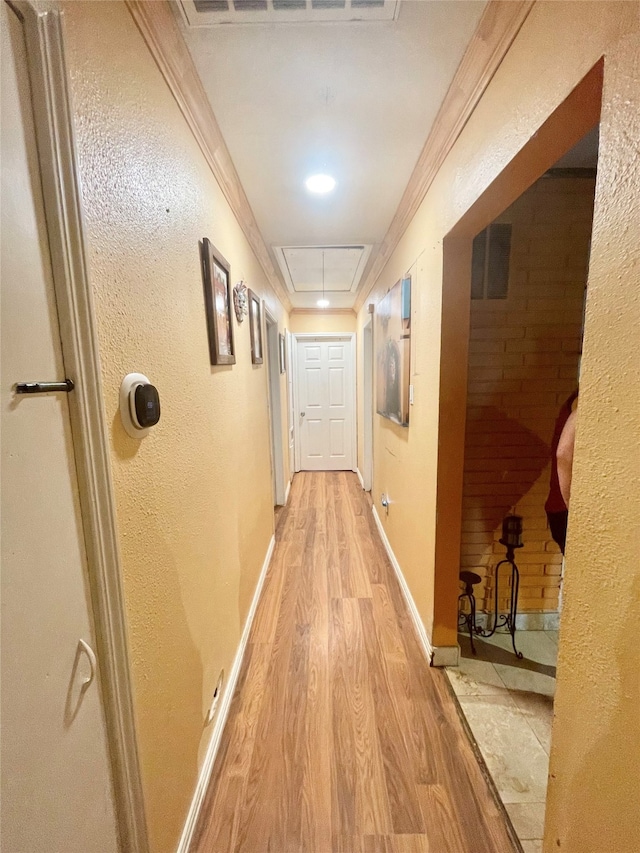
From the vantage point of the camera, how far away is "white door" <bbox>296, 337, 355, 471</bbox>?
4.84m

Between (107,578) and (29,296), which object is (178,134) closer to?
(29,296)

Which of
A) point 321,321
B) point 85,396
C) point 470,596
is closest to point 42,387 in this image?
point 85,396

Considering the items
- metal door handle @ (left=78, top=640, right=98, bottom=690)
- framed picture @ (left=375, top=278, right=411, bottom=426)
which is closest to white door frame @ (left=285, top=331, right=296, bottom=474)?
framed picture @ (left=375, top=278, right=411, bottom=426)

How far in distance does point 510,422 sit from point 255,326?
1.66 m

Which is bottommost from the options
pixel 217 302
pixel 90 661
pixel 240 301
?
pixel 90 661

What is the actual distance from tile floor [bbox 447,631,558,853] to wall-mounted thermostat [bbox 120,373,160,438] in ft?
5.50

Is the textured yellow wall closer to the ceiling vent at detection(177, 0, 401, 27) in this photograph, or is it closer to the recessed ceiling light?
the ceiling vent at detection(177, 0, 401, 27)

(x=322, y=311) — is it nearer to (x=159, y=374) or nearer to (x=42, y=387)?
(x=159, y=374)

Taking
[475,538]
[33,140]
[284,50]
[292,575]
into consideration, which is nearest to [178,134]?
[284,50]

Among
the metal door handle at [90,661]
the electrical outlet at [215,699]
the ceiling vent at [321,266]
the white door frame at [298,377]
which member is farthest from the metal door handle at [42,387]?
the white door frame at [298,377]

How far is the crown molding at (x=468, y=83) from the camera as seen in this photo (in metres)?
0.87

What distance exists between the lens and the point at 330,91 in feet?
3.78

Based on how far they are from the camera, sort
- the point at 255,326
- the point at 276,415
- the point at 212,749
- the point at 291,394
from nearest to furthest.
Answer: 1. the point at 212,749
2. the point at 255,326
3. the point at 276,415
4. the point at 291,394

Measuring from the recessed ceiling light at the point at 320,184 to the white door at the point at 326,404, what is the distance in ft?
9.90
